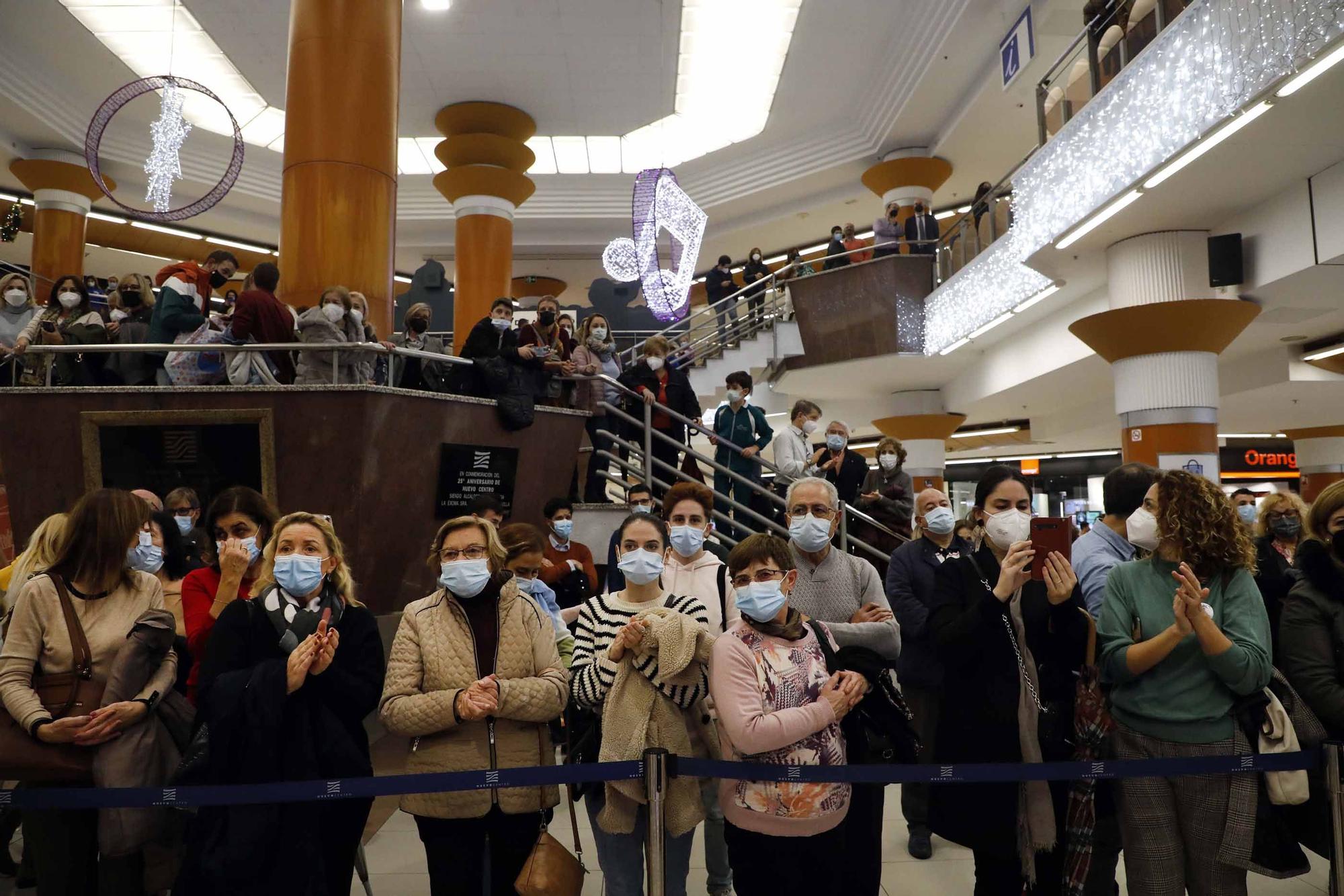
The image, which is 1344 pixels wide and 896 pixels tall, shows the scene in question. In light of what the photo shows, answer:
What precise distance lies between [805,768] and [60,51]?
16.7m

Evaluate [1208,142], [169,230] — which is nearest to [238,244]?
[169,230]

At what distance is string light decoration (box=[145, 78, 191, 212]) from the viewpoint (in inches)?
381

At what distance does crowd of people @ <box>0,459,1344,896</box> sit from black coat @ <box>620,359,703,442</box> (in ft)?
18.5

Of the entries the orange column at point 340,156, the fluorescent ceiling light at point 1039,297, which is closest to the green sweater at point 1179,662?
the orange column at point 340,156

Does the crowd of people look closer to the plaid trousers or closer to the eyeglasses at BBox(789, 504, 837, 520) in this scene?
the plaid trousers

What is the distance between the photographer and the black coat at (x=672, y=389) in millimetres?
8914

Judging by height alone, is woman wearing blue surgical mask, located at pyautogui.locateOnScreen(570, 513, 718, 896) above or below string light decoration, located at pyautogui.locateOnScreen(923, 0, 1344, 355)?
below

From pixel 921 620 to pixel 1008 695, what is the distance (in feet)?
2.10

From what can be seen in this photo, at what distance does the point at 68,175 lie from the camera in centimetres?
1634

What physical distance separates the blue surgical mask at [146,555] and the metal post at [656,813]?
7.71 feet

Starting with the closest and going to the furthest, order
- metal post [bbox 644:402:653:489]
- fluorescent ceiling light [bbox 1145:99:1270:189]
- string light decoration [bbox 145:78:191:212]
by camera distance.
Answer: fluorescent ceiling light [bbox 1145:99:1270:189]
metal post [bbox 644:402:653:489]
string light decoration [bbox 145:78:191:212]

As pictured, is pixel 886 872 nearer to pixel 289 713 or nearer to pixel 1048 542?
pixel 1048 542

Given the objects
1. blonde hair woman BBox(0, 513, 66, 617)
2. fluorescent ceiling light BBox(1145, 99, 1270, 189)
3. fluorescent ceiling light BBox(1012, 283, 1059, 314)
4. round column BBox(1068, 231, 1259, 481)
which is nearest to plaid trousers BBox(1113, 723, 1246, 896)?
blonde hair woman BBox(0, 513, 66, 617)

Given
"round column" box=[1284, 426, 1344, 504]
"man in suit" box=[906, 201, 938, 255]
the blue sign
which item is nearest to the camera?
the blue sign
